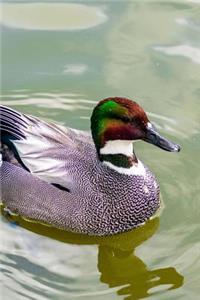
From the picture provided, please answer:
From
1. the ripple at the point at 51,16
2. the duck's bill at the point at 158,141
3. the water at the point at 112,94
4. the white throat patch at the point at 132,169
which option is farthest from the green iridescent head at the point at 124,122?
the ripple at the point at 51,16

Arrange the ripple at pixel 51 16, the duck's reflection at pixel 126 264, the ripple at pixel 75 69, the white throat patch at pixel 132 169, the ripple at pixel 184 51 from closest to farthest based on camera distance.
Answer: the duck's reflection at pixel 126 264 < the white throat patch at pixel 132 169 < the ripple at pixel 75 69 < the ripple at pixel 184 51 < the ripple at pixel 51 16

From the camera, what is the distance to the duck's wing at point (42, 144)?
598 cm

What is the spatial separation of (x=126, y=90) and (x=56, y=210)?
167cm

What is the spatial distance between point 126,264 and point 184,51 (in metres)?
2.50

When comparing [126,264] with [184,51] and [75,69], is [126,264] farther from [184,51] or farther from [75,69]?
[184,51]

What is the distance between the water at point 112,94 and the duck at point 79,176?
0.12m

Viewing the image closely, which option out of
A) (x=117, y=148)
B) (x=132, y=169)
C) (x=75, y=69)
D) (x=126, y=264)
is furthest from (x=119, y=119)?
(x=75, y=69)

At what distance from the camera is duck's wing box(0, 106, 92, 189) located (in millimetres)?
5980

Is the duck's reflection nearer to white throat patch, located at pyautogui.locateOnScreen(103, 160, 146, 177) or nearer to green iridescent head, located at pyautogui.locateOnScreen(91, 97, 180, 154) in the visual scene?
white throat patch, located at pyautogui.locateOnScreen(103, 160, 146, 177)

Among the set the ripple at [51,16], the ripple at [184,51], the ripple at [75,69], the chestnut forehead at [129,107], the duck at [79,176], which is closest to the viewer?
the chestnut forehead at [129,107]

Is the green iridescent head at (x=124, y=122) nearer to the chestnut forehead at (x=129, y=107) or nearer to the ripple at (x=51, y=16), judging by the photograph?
the chestnut forehead at (x=129, y=107)

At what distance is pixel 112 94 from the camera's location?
7227 mm

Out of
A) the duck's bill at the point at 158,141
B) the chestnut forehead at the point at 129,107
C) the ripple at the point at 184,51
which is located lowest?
the ripple at the point at 184,51

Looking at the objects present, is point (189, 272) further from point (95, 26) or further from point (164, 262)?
point (95, 26)
